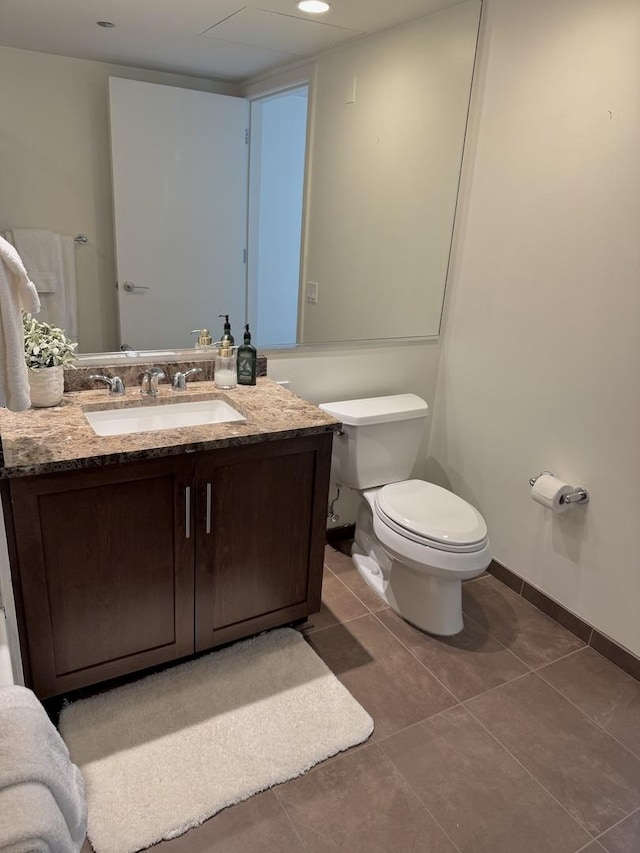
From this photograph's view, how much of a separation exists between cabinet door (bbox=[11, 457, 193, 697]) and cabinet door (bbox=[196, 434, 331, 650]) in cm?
7

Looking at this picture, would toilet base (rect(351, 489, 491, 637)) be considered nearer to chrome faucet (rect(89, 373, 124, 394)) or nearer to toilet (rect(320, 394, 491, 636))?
toilet (rect(320, 394, 491, 636))

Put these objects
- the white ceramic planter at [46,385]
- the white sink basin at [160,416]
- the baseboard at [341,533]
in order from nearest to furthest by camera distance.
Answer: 1. the white ceramic planter at [46,385]
2. the white sink basin at [160,416]
3. the baseboard at [341,533]

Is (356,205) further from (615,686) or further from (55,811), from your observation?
(55,811)

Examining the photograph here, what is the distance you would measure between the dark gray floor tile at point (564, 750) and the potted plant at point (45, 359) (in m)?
1.67

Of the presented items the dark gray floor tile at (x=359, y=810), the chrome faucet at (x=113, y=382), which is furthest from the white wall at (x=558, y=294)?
the chrome faucet at (x=113, y=382)

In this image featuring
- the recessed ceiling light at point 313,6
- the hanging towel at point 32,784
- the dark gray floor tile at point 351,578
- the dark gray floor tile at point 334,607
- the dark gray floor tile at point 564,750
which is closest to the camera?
the hanging towel at point 32,784

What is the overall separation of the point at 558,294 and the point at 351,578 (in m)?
1.42

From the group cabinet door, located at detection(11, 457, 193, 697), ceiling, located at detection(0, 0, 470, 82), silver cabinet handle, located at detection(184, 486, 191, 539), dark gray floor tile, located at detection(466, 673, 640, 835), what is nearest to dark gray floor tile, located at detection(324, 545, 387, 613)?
dark gray floor tile, located at detection(466, 673, 640, 835)

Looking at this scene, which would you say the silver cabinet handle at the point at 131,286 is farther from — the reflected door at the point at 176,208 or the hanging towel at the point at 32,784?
the hanging towel at the point at 32,784

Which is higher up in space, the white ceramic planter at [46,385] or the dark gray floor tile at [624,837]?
the white ceramic planter at [46,385]

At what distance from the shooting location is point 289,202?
2.34 m

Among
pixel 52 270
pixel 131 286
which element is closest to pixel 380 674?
pixel 131 286

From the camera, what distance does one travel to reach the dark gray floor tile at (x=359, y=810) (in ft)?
4.92

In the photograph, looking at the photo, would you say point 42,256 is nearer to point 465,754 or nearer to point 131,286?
point 131,286
